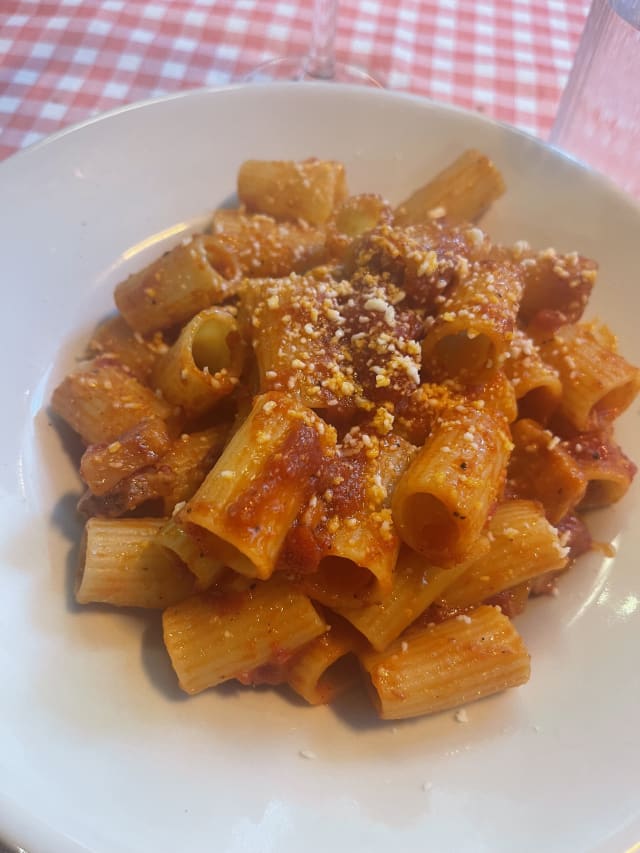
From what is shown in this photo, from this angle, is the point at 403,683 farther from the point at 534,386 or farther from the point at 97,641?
the point at 534,386

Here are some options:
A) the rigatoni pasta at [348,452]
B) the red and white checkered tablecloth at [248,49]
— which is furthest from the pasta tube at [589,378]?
the red and white checkered tablecloth at [248,49]

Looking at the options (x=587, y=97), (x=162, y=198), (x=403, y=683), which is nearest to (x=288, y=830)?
(x=403, y=683)

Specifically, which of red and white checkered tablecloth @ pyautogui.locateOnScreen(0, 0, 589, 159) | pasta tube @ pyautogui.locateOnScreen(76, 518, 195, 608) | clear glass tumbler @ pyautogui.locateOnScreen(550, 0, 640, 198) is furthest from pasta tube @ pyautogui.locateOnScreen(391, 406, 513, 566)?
red and white checkered tablecloth @ pyautogui.locateOnScreen(0, 0, 589, 159)

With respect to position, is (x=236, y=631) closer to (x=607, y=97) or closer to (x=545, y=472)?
(x=545, y=472)

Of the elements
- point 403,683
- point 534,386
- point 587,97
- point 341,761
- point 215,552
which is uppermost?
point 587,97

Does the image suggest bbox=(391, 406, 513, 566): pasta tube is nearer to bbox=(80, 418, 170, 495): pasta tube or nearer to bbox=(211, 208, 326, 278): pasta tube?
bbox=(80, 418, 170, 495): pasta tube

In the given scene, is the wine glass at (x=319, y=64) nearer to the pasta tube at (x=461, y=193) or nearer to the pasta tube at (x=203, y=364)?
the pasta tube at (x=461, y=193)

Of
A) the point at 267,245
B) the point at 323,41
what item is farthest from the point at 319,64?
the point at 267,245
